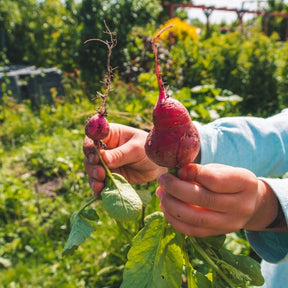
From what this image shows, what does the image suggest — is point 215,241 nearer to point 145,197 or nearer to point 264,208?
point 264,208

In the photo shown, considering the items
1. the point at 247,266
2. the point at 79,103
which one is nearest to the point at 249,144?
the point at 247,266

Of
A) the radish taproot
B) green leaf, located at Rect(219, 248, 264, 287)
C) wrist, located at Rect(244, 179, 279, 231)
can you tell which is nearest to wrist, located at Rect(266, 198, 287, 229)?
wrist, located at Rect(244, 179, 279, 231)

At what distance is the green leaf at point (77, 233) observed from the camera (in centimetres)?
96

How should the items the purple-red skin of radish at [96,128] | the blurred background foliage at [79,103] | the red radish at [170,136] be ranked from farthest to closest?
the blurred background foliage at [79,103] → the purple-red skin of radish at [96,128] → the red radish at [170,136]

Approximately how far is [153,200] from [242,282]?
499 millimetres

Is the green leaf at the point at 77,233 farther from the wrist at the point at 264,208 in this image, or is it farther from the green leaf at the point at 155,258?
the wrist at the point at 264,208

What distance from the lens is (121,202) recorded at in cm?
93

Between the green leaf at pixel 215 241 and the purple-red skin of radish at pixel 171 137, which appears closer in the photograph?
the purple-red skin of radish at pixel 171 137

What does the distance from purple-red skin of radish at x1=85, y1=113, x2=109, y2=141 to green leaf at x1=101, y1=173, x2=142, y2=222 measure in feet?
0.61

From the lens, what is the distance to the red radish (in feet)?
2.67

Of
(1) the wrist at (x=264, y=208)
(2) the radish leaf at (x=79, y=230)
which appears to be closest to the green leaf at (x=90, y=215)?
(2) the radish leaf at (x=79, y=230)

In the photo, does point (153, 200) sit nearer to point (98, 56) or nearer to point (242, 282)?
point (242, 282)

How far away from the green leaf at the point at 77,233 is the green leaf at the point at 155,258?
0.17m

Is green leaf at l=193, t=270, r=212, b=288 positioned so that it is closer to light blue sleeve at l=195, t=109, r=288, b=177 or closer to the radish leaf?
the radish leaf
